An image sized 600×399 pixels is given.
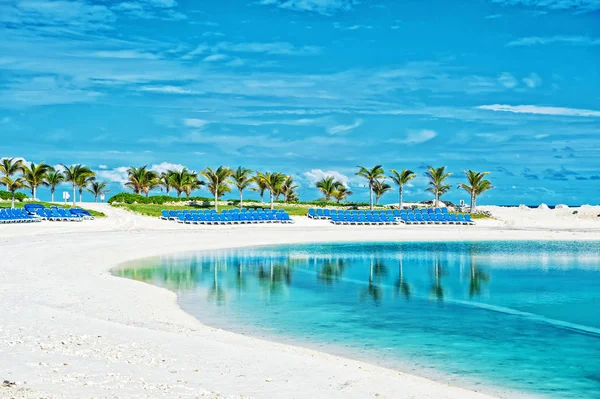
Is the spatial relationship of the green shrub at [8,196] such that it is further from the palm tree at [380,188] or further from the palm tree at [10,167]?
the palm tree at [380,188]

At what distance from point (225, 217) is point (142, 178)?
25.8 meters

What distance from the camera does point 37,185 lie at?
60812 millimetres

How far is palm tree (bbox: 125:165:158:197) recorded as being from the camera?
215 feet

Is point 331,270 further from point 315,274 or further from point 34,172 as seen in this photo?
point 34,172

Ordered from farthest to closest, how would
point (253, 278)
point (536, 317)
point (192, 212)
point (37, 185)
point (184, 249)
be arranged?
point (37, 185)
point (192, 212)
point (184, 249)
point (253, 278)
point (536, 317)

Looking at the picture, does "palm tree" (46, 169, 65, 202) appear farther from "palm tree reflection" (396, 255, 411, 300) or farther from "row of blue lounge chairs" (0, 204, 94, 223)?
"palm tree reflection" (396, 255, 411, 300)

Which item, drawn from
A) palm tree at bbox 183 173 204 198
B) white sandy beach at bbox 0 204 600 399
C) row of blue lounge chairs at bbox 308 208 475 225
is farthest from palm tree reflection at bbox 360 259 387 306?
palm tree at bbox 183 173 204 198

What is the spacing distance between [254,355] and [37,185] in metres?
57.5

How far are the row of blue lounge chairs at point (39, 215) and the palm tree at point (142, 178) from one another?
74.5ft

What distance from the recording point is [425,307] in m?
14.6

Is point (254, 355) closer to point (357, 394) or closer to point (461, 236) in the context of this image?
point (357, 394)

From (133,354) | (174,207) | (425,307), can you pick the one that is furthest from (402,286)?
(174,207)

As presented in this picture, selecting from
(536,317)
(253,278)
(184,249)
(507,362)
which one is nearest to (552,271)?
(536,317)

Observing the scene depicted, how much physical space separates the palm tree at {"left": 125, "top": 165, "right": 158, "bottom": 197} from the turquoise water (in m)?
40.2
